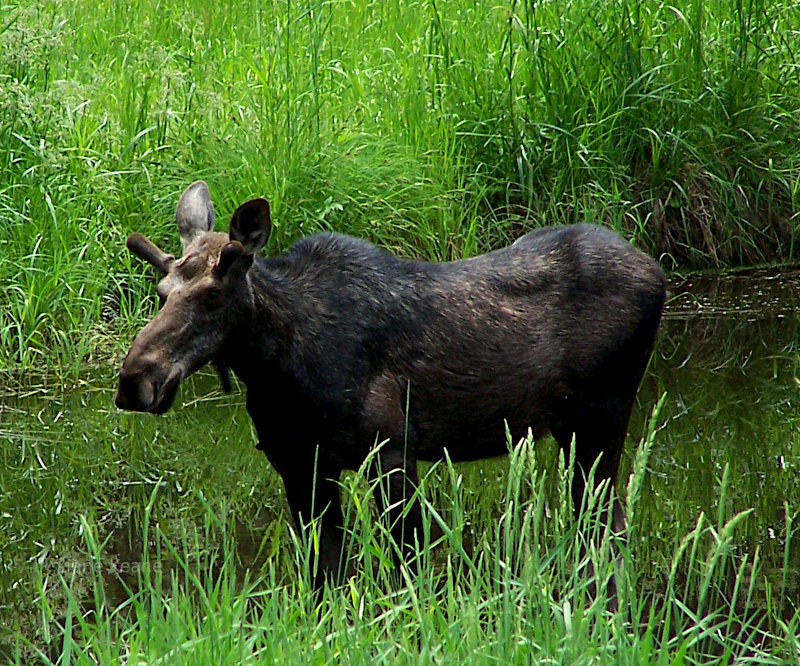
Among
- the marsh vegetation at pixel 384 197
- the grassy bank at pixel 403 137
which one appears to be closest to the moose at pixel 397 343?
the marsh vegetation at pixel 384 197

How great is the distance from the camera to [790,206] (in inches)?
358

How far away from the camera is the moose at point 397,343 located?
462cm

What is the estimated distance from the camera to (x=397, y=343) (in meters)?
4.99

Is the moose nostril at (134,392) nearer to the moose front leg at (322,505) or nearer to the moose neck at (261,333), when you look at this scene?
the moose neck at (261,333)

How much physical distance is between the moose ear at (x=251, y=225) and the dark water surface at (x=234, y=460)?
932mm

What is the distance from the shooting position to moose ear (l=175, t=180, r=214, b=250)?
490cm

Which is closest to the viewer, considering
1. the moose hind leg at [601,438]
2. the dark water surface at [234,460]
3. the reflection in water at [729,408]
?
the moose hind leg at [601,438]

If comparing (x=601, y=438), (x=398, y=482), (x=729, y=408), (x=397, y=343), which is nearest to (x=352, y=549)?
(x=398, y=482)

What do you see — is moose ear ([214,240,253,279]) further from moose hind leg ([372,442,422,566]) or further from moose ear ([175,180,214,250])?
moose hind leg ([372,442,422,566])

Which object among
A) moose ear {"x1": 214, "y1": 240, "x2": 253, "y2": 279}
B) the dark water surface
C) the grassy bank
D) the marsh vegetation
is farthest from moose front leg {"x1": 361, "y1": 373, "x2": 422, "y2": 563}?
the grassy bank

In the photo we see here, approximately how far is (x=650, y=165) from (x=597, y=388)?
12.9 ft

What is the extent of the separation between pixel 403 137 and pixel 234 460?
9.43 ft

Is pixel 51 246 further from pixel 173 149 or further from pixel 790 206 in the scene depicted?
pixel 790 206

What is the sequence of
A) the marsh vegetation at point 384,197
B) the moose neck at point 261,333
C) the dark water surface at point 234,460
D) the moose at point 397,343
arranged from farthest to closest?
the marsh vegetation at point 384,197 → the dark water surface at point 234,460 → the moose neck at point 261,333 → the moose at point 397,343
